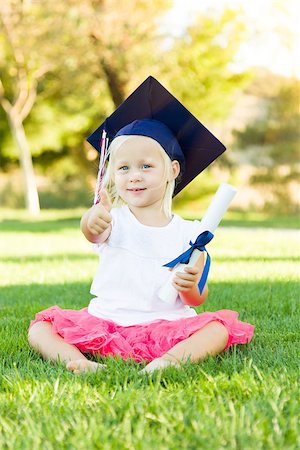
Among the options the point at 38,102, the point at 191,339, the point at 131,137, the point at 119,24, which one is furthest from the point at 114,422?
the point at 38,102

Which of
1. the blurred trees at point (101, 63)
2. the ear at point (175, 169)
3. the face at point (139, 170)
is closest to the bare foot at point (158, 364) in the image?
the face at point (139, 170)

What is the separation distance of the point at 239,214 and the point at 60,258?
39.6 ft

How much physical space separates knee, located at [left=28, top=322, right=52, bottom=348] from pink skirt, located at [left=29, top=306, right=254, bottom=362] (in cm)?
4

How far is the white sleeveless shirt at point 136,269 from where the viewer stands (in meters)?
3.17

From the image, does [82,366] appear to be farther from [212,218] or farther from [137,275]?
[212,218]

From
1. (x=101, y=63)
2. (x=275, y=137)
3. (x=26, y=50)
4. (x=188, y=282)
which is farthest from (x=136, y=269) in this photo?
(x=275, y=137)

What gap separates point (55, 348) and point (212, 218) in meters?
0.84

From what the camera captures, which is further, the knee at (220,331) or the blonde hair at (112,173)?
the blonde hair at (112,173)

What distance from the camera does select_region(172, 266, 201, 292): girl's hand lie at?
9.45 feet

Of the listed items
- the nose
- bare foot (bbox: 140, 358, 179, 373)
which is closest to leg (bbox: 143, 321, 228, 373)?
bare foot (bbox: 140, 358, 179, 373)

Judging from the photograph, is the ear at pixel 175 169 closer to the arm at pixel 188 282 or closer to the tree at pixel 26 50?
the arm at pixel 188 282

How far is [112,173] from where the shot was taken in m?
3.32

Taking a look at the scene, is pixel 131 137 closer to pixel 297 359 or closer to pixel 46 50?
pixel 297 359

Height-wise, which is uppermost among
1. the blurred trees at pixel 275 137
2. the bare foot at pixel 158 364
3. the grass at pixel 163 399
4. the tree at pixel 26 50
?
the tree at pixel 26 50
